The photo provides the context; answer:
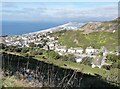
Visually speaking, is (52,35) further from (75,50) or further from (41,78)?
(41,78)

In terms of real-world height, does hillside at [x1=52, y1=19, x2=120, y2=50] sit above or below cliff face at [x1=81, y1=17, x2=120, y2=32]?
below

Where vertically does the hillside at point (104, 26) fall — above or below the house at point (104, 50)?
above

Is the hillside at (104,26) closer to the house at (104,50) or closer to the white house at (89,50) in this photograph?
the house at (104,50)

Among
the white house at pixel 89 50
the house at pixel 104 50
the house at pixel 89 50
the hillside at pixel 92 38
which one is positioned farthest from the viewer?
the hillside at pixel 92 38

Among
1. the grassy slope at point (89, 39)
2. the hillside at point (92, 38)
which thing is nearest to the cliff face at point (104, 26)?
the hillside at point (92, 38)

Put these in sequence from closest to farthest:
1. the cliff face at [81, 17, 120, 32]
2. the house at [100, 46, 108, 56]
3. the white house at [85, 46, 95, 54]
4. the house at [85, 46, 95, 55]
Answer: the house at [100, 46, 108, 56], the house at [85, 46, 95, 55], the white house at [85, 46, 95, 54], the cliff face at [81, 17, 120, 32]

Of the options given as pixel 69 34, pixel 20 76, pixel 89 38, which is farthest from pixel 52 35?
pixel 20 76

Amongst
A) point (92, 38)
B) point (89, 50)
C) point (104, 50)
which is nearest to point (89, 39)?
point (92, 38)

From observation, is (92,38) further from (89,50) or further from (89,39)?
(89,50)

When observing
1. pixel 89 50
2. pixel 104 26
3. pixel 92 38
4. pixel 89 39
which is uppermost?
pixel 104 26

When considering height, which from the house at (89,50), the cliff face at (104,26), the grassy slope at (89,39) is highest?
the cliff face at (104,26)

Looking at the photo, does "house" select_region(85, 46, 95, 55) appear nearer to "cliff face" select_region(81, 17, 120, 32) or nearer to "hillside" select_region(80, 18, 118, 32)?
"cliff face" select_region(81, 17, 120, 32)

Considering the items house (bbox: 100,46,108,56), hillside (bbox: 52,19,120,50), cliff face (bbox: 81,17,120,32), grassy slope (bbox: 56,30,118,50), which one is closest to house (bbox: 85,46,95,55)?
house (bbox: 100,46,108,56)
